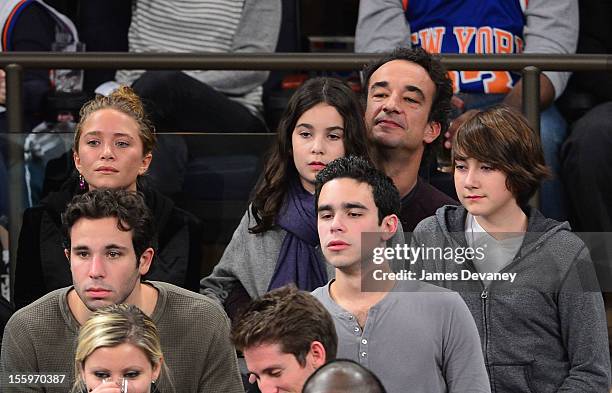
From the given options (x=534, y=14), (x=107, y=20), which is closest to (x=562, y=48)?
(x=534, y=14)

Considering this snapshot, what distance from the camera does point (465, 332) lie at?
3.12 meters

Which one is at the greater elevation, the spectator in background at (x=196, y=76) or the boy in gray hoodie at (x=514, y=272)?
the spectator in background at (x=196, y=76)

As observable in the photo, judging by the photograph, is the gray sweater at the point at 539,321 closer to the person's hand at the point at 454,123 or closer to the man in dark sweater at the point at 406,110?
the man in dark sweater at the point at 406,110

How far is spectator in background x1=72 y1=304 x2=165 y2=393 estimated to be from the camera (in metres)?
3.00

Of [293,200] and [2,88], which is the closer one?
[293,200]

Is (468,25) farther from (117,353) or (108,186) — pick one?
(117,353)

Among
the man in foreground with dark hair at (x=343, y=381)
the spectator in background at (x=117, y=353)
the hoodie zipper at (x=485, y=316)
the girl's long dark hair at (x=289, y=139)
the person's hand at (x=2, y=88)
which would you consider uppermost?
the person's hand at (x=2, y=88)

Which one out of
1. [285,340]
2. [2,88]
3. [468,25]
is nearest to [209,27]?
[2,88]

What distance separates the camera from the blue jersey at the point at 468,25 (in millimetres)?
4641

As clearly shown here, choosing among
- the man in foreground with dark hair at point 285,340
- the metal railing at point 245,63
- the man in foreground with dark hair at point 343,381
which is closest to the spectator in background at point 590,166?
the metal railing at point 245,63

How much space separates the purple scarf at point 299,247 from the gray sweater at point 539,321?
0.40m

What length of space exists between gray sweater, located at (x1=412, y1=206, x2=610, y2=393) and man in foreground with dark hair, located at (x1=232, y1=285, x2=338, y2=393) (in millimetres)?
449

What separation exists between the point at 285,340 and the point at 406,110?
4.17 ft

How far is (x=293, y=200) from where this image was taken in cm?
376
